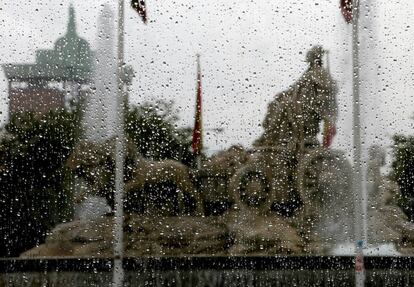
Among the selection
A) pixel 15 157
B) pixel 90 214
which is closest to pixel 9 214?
pixel 15 157

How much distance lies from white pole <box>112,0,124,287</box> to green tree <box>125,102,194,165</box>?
343 millimetres

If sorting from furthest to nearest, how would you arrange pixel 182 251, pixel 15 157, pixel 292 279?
pixel 15 157 → pixel 182 251 → pixel 292 279

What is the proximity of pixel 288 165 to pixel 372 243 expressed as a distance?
4.34ft

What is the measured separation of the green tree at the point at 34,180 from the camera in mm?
10305

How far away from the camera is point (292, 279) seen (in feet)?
27.7

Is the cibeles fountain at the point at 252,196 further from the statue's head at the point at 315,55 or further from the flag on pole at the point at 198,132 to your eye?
the flag on pole at the point at 198,132

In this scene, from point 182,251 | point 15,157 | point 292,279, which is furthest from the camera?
point 15,157

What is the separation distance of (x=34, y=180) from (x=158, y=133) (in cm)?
173

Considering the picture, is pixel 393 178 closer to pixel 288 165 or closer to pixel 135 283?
pixel 288 165

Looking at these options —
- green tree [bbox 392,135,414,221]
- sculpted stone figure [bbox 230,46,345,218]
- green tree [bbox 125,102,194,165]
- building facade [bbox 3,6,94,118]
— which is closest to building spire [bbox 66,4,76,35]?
building facade [bbox 3,6,94,118]

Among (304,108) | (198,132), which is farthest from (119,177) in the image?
(304,108)

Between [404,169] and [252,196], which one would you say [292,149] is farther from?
[404,169]

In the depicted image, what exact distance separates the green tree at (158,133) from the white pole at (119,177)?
1.12ft

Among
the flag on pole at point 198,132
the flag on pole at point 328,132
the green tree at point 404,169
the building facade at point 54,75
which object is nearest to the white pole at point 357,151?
the flag on pole at point 328,132
